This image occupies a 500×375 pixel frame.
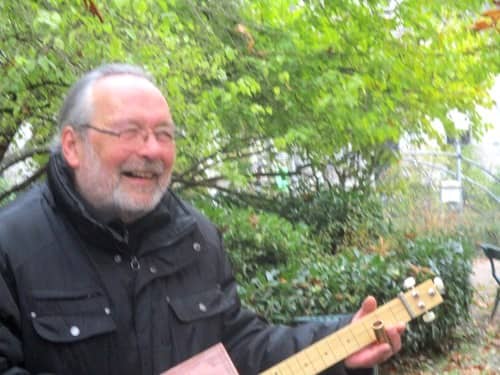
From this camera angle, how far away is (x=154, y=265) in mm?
2092

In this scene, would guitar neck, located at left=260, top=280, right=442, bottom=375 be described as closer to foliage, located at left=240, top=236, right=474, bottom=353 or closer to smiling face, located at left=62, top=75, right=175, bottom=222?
smiling face, located at left=62, top=75, right=175, bottom=222

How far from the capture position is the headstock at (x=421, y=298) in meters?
2.22

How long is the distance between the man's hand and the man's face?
0.70 metres

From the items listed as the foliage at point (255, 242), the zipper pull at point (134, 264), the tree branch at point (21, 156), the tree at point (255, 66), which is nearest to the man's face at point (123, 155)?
the zipper pull at point (134, 264)

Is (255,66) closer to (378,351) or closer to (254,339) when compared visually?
(254,339)

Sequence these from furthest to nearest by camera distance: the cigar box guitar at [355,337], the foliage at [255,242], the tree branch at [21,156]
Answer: the foliage at [255,242] → the tree branch at [21,156] → the cigar box guitar at [355,337]

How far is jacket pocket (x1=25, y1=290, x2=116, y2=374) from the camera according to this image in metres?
1.91

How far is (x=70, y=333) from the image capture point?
192cm

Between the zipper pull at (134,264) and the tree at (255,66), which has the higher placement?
the tree at (255,66)

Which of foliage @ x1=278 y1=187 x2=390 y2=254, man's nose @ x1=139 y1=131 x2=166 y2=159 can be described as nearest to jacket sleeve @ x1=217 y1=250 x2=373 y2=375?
man's nose @ x1=139 y1=131 x2=166 y2=159

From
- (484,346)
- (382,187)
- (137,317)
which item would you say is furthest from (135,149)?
(382,187)

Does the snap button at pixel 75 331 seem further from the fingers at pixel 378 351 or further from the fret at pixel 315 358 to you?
the fingers at pixel 378 351

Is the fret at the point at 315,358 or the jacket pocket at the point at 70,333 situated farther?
the fret at the point at 315,358

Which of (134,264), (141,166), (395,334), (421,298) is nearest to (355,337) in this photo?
(395,334)
